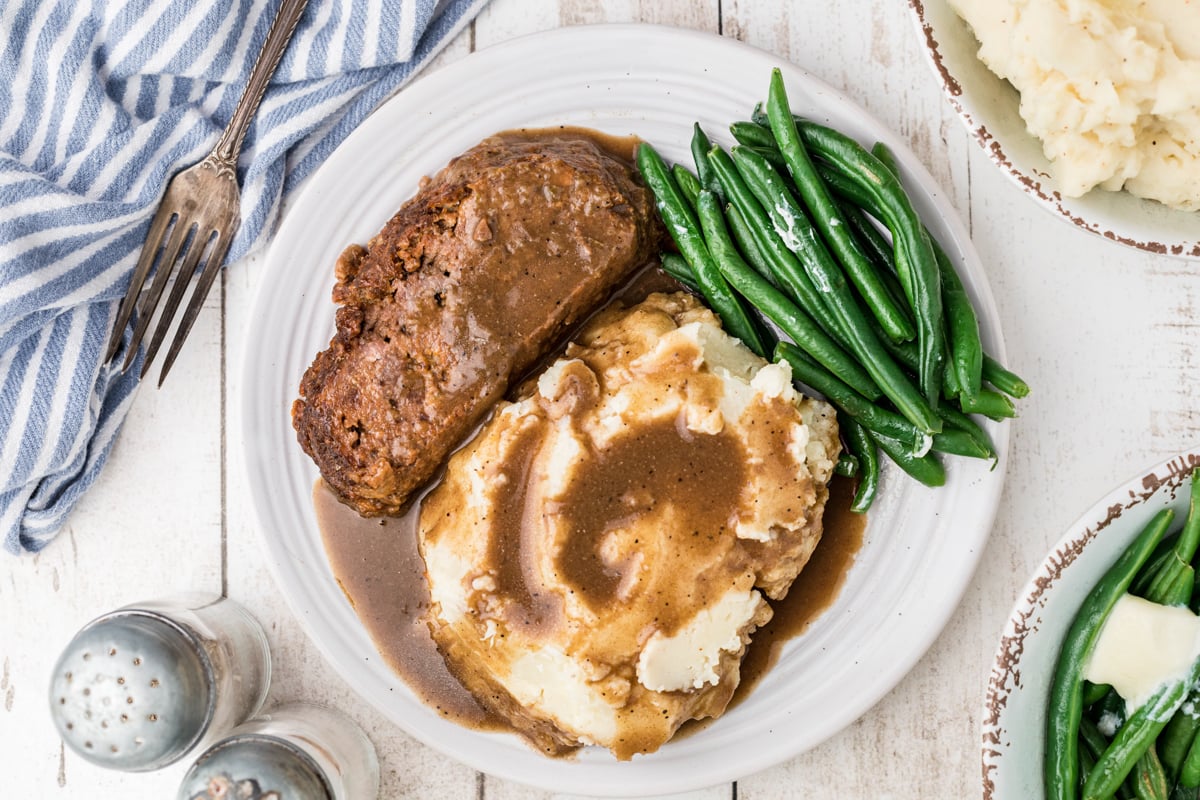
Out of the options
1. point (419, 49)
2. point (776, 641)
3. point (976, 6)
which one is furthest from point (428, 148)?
point (776, 641)

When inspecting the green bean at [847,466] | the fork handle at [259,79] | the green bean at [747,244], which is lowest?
the green bean at [847,466]

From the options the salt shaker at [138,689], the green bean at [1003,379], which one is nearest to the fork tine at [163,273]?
the salt shaker at [138,689]

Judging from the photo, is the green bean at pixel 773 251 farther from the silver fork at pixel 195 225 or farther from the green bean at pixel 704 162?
the silver fork at pixel 195 225

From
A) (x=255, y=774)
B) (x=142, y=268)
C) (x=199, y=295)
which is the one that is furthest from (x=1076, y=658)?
(x=142, y=268)

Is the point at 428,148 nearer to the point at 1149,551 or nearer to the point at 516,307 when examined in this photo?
the point at 516,307

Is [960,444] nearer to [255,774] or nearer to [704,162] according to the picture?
[704,162]

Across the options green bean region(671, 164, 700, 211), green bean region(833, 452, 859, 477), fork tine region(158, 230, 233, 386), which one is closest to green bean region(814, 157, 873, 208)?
green bean region(671, 164, 700, 211)

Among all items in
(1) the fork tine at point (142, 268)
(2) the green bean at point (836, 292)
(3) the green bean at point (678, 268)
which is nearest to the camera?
(2) the green bean at point (836, 292)
